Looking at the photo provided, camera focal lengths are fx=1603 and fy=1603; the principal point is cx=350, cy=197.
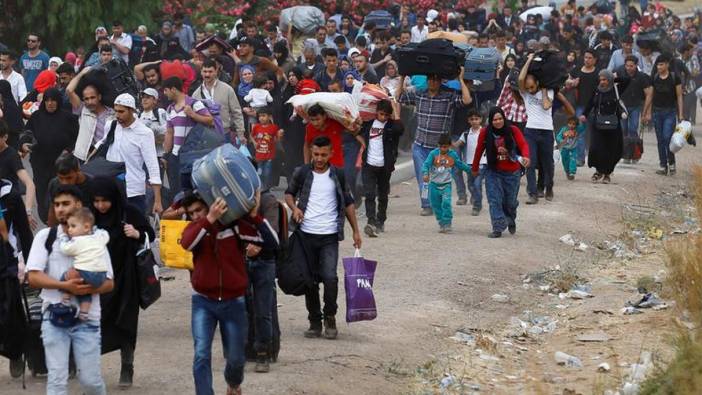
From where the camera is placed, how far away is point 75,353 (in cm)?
858

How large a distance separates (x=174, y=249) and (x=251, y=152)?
27.6 feet

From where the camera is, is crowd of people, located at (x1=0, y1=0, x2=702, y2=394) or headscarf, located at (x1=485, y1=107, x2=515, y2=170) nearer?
crowd of people, located at (x1=0, y1=0, x2=702, y2=394)

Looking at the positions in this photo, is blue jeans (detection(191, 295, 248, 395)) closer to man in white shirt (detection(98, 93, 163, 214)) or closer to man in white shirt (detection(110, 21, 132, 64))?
man in white shirt (detection(98, 93, 163, 214))

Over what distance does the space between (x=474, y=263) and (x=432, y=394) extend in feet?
14.7

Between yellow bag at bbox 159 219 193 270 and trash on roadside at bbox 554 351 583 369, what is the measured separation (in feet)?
11.0

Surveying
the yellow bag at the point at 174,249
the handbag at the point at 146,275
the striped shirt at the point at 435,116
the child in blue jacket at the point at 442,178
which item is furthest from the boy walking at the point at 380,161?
the yellow bag at the point at 174,249

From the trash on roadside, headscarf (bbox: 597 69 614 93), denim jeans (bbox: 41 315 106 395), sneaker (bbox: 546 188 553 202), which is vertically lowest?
the trash on roadside

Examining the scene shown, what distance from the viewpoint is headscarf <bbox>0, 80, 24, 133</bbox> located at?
16.6 m

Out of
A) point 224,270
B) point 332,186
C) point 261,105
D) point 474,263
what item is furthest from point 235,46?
point 224,270

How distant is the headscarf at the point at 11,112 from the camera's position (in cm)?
1662

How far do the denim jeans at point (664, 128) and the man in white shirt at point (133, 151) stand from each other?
11144 millimetres

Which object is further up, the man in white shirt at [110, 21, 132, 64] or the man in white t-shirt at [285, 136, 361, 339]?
the man in white shirt at [110, 21, 132, 64]

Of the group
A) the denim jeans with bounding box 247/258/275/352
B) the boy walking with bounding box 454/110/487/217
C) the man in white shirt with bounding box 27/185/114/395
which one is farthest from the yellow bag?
the boy walking with bounding box 454/110/487/217

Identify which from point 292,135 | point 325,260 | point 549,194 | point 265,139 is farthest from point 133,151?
point 549,194
